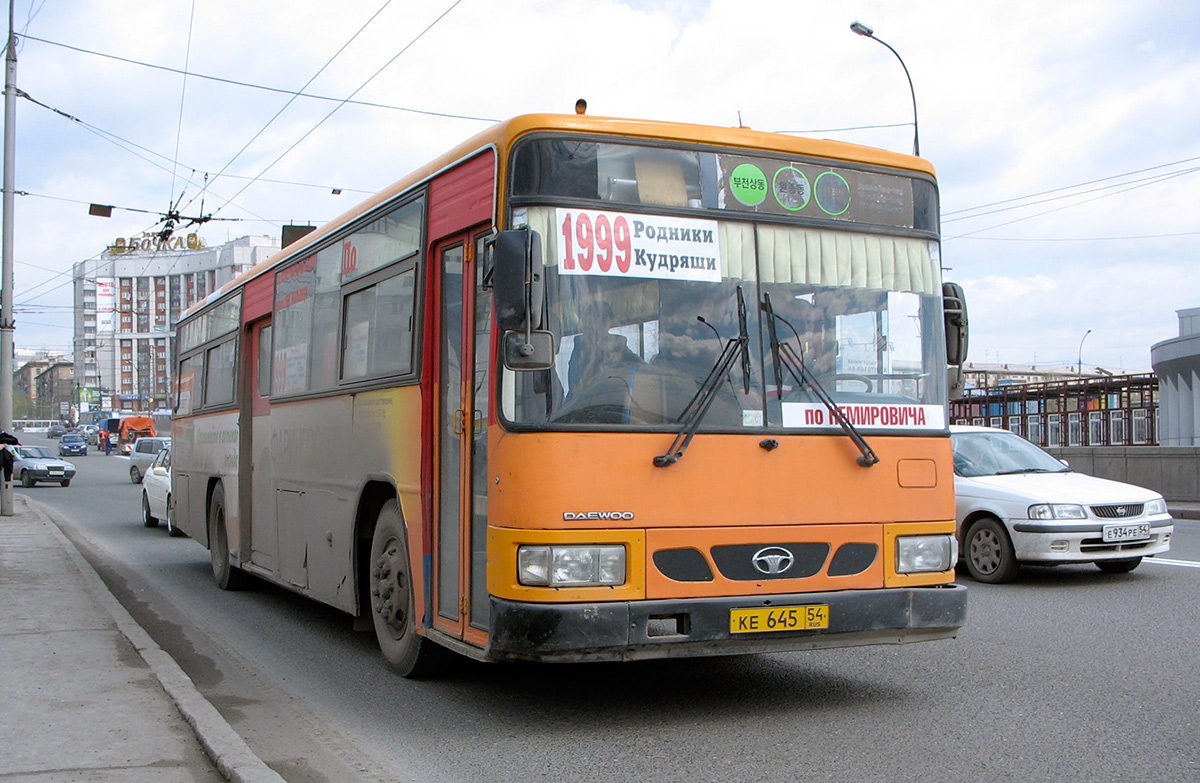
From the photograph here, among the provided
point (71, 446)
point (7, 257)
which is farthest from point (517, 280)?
point (71, 446)

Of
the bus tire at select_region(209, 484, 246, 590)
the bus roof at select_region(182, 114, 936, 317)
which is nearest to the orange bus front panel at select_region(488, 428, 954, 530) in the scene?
the bus roof at select_region(182, 114, 936, 317)

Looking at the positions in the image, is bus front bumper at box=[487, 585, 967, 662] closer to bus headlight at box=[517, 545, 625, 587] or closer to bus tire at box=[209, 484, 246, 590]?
bus headlight at box=[517, 545, 625, 587]

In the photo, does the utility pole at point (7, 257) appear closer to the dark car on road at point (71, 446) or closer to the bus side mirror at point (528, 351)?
the bus side mirror at point (528, 351)

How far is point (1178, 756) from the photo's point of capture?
16.6ft

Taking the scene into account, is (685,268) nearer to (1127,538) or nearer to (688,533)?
(688,533)

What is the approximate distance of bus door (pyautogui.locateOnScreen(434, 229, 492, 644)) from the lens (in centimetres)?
580

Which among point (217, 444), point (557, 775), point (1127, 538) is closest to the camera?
point (557, 775)

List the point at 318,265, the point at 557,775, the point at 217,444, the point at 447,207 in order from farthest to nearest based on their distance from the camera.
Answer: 1. the point at 217,444
2. the point at 318,265
3. the point at 447,207
4. the point at 557,775

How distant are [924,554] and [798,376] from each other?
1.17 meters

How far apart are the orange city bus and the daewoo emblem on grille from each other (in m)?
0.01

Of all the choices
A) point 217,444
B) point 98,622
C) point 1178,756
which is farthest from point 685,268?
point 217,444

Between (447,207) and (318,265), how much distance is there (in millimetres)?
2691

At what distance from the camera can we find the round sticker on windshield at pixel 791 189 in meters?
6.00

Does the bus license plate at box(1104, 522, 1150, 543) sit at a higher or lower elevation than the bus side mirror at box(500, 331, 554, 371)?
lower
